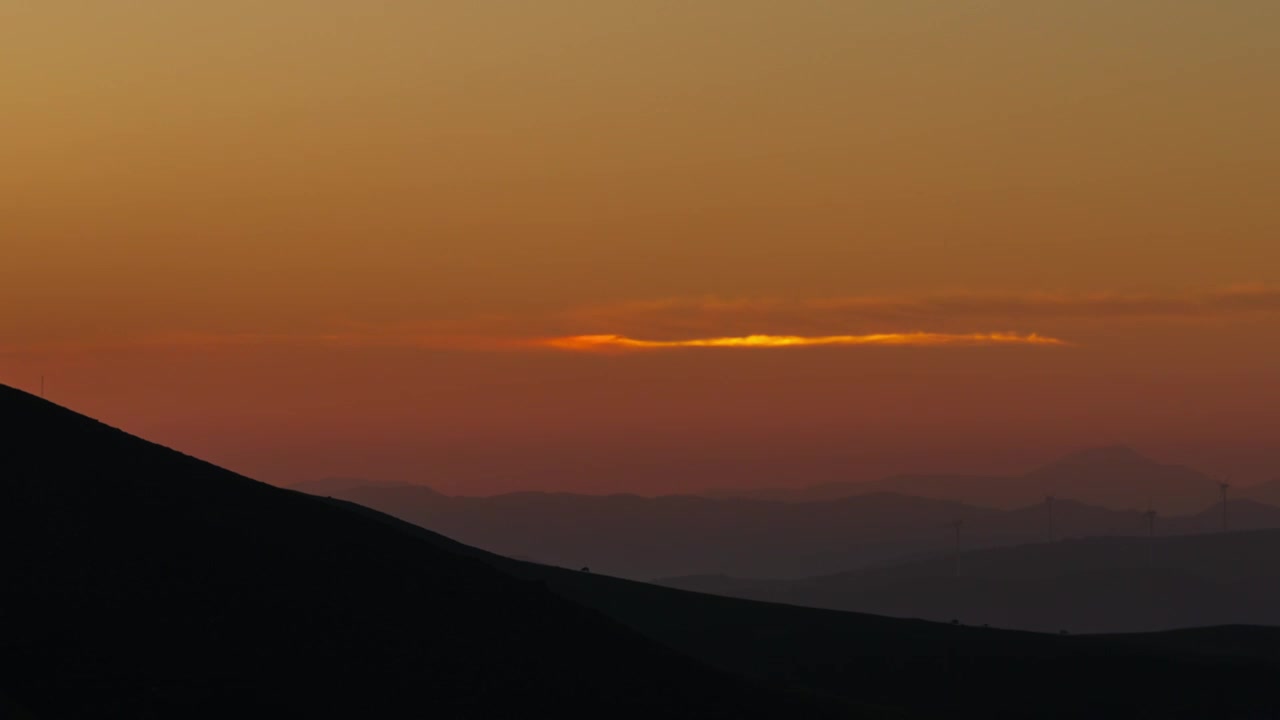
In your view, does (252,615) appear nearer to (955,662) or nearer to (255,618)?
(255,618)

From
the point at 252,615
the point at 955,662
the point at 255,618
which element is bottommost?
the point at 255,618

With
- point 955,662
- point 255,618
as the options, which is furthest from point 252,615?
point 955,662

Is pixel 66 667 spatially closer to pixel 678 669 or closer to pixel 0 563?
pixel 0 563

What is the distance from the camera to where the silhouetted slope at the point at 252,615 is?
81.2 m

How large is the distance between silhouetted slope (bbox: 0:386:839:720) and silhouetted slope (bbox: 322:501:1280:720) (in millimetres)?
34730

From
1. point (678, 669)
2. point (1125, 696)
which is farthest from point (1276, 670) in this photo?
point (678, 669)

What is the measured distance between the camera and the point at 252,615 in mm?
89125

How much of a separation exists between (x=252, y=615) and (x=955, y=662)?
242 ft

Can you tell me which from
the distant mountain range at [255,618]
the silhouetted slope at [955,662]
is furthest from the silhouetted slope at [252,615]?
the silhouetted slope at [955,662]

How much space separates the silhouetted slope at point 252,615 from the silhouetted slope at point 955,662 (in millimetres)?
34730

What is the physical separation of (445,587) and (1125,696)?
65094 millimetres

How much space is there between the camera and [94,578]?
289ft

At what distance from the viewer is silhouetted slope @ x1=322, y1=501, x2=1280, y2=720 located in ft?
449

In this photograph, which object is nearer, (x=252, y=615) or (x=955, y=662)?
(x=252, y=615)
